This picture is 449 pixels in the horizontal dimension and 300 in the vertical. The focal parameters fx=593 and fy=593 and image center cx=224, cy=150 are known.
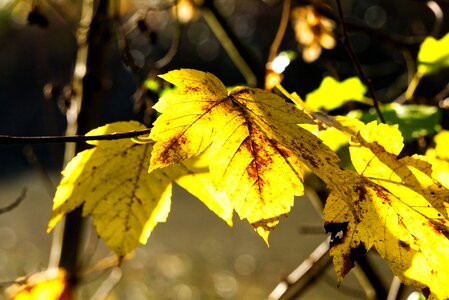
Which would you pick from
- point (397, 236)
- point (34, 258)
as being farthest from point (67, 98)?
point (34, 258)

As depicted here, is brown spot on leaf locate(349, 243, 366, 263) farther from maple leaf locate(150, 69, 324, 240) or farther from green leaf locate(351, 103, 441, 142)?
green leaf locate(351, 103, 441, 142)

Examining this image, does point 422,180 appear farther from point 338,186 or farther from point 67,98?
point 67,98

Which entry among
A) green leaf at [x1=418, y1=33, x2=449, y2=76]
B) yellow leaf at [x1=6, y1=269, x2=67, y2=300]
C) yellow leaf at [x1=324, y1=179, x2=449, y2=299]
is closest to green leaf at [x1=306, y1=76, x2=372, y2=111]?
green leaf at [x1=418, y1=33, x2=449, y2=76]


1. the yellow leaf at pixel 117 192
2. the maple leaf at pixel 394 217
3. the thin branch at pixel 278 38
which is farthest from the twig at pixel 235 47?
the maple leaf at pixel 394 217

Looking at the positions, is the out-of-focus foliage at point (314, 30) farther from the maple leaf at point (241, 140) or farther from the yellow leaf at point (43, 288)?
the maple leaf at point (241, 140)

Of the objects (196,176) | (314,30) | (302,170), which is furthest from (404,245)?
(314,30)

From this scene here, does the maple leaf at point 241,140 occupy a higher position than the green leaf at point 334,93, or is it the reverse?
the maple leaf at point 241,140
